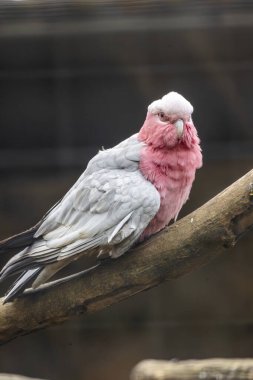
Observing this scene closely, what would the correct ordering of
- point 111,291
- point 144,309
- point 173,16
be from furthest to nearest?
point 144,309
point 173,16
point 111,291

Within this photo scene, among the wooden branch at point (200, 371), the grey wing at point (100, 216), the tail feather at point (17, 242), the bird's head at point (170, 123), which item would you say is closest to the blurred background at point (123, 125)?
the bird's head at point (170, 123)

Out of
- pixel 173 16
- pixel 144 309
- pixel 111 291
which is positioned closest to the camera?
pixel 111 291

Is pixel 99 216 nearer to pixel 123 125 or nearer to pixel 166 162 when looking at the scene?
pixel 166 162

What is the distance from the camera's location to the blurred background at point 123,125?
5.05 metres

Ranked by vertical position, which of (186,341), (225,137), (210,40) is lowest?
(186,341)

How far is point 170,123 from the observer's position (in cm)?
317

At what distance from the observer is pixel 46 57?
17.0 feet

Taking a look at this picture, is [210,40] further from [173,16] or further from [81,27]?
[81,27]

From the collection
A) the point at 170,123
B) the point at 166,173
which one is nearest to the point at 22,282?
the point at 166,173

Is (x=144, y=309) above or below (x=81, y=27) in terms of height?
below

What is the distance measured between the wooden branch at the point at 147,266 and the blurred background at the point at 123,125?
7.07ft

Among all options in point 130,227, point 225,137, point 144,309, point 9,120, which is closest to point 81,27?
point 9,120

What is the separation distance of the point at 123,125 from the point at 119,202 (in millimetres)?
2102

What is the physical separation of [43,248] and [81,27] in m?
2.26
